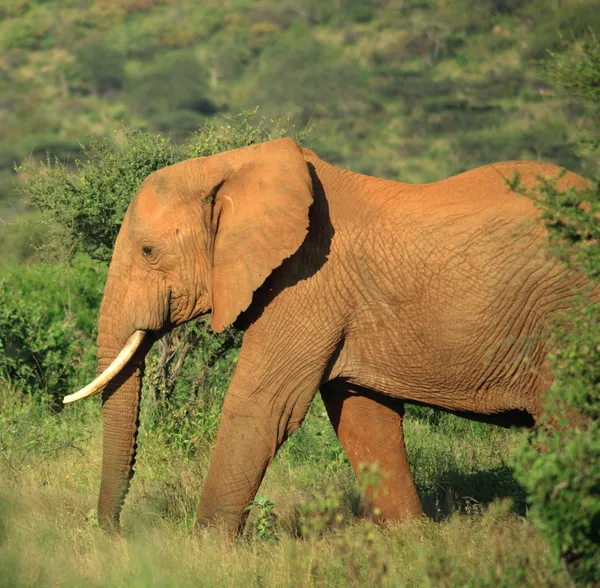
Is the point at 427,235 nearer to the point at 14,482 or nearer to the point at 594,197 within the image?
the point at 594,197

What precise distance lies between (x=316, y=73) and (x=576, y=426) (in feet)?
163

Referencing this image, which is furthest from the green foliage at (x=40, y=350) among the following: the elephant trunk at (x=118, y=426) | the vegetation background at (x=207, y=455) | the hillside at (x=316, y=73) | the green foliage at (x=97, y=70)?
the green foliage at (x=97, y=70)

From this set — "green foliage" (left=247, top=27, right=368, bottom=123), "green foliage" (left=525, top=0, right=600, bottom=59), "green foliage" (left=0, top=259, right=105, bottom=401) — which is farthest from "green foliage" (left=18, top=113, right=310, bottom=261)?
"green foliage" (left=247, top=27, right=368, bottom=123)

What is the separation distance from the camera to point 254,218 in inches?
218

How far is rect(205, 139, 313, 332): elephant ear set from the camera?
546 centimetres

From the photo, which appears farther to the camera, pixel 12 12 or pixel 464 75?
pixel 12 12

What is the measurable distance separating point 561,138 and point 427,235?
1161 inches

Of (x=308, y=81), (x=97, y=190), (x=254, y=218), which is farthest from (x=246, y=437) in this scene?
(x=308, y=81)

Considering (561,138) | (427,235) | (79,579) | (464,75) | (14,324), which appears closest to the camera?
(79,579)

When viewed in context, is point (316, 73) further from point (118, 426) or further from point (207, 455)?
point (118, 426)

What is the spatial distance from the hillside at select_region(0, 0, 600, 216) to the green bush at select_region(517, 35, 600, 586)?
2528 cm

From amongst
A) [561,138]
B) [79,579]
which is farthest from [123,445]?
[561,138]

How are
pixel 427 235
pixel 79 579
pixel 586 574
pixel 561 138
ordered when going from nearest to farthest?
1. pixel 586 574
2. pixel 79 579
3. pixel 427 235
4. pixel 561 138

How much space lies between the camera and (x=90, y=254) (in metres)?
A: 8.26
